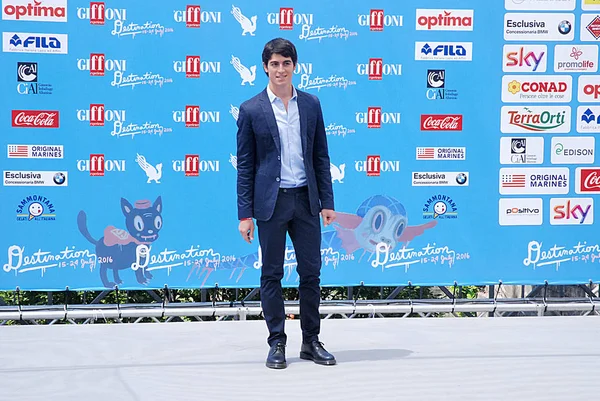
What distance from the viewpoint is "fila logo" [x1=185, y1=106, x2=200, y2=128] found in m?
6.54

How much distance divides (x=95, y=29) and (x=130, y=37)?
0.26 metres

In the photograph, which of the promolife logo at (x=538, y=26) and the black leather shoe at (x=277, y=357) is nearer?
the black leather shoe at (x=277, y=357)

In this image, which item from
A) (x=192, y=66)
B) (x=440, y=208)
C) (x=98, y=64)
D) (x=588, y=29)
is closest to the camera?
(x=98, y=64)

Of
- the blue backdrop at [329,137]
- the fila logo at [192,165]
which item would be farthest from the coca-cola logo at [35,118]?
the fila logo at [192,165]

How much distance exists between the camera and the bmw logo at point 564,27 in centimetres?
681

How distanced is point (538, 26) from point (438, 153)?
1.26m

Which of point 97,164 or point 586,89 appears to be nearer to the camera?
point 97,164

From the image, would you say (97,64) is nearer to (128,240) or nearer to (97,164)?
(97,164)

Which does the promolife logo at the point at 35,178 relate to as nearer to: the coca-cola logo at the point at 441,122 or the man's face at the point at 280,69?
the man's face at the point at 280,69

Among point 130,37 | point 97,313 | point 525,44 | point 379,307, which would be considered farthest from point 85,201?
point 525,44

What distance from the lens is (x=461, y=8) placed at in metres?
6.72

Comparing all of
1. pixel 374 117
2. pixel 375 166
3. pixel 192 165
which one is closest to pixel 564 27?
pixel 374 117

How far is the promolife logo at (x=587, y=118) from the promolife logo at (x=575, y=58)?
0.99 ft

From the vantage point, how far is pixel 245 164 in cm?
490
